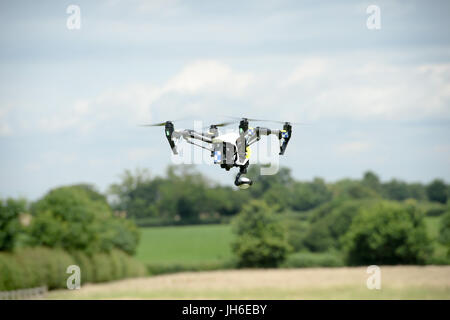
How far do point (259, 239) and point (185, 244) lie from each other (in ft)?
70.7

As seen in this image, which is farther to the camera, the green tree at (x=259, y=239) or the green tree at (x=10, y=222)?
the green tree at (x=259, y=239)

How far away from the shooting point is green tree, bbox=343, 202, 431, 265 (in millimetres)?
125125

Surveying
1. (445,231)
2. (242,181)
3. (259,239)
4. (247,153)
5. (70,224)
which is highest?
(247,153)

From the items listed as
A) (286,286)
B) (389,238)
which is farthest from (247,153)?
(389,238)

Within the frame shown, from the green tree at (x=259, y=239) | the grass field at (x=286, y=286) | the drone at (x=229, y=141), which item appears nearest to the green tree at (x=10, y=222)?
the grass field at (x=286, y=286)

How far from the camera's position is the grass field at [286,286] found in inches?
3177

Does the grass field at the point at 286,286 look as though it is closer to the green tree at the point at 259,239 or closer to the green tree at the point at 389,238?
the green tree at the point at 389,238

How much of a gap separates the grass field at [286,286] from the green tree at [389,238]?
28.7ft

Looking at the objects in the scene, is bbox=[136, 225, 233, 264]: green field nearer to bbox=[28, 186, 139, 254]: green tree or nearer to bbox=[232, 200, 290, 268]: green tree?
bbox=[232, 200, 290, 268]: green tree

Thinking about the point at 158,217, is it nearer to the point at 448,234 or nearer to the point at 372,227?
the point at 372,227

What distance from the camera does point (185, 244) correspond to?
147m

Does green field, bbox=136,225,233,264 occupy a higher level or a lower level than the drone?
lower

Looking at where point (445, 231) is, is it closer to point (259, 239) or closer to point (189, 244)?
point (259, 239)

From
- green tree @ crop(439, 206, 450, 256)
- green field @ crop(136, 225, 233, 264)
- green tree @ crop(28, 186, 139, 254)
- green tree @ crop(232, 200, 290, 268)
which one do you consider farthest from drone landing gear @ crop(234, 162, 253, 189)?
green tree @ crop(439, 206, 450, 256)
